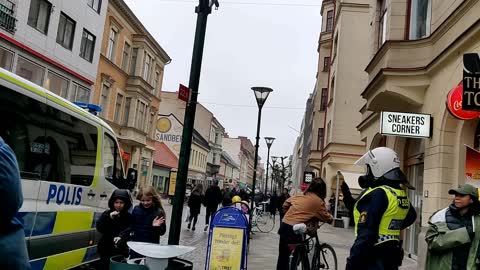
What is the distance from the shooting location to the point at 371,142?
16.6 meters

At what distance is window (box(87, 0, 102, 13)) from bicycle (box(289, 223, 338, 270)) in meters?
24.5

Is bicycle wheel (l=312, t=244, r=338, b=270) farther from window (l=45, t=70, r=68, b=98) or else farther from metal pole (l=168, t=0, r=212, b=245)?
window (l=45, t=70, r=68, b=98)

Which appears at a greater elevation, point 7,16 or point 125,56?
point 125,56

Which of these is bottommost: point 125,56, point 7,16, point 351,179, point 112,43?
point 351,179

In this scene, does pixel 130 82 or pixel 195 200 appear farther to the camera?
pixel 130 82

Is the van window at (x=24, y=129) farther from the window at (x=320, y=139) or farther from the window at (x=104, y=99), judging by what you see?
the window at (x=320, y=139)

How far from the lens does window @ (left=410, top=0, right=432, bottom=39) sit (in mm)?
11930

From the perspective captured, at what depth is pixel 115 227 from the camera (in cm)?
618

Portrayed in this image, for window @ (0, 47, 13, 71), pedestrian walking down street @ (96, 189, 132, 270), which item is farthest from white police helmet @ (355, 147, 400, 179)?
window @ (0, 47, 13, 71)

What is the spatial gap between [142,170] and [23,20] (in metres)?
22.4

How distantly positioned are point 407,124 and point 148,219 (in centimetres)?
748

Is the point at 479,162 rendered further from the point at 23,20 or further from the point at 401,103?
the point at 23,20

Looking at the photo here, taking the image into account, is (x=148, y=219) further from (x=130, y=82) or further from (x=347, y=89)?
(x=130, y=82)

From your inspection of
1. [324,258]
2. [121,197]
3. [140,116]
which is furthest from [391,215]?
[140,116]
